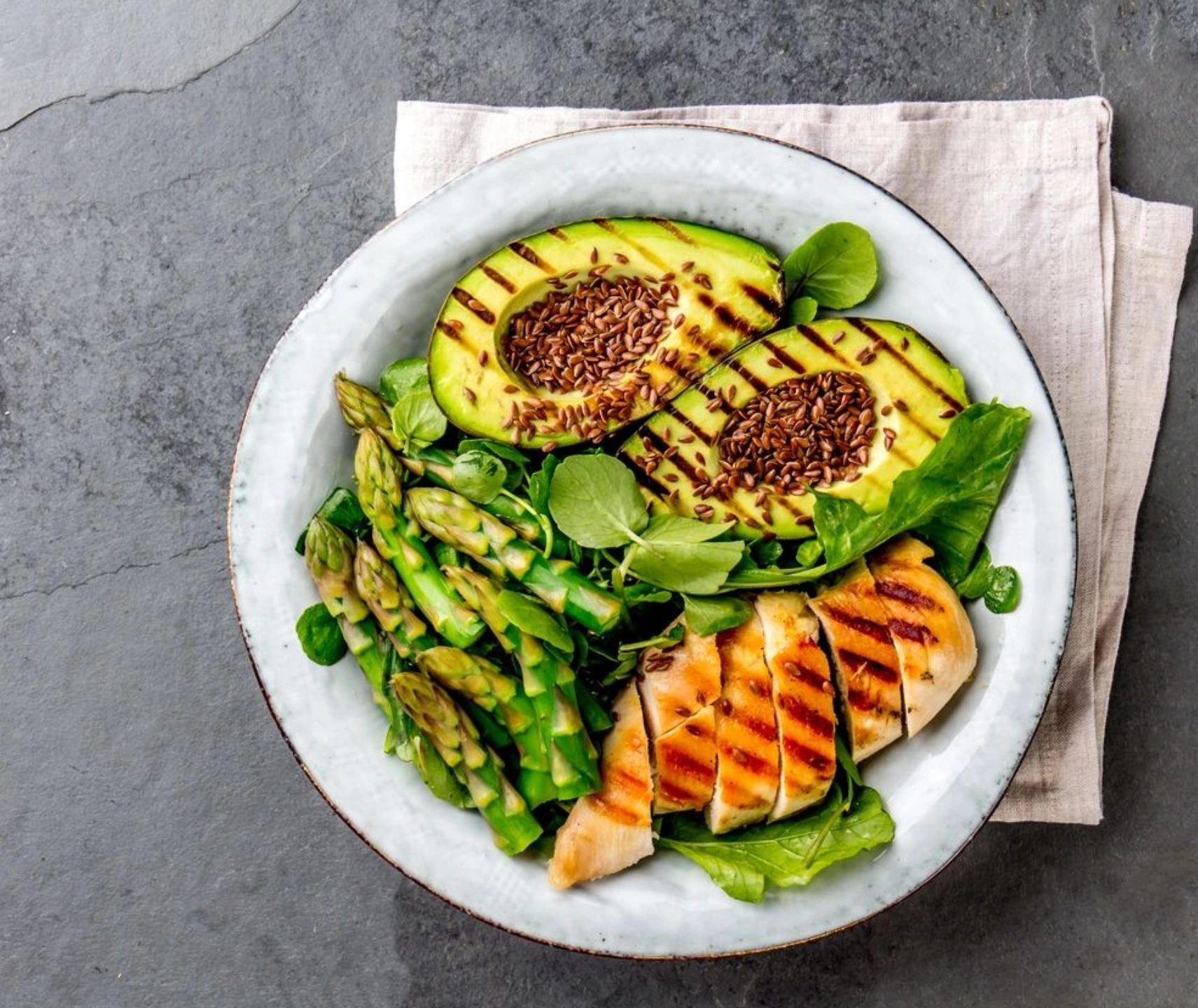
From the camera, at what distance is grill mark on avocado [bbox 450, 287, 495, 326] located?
2.11 metres

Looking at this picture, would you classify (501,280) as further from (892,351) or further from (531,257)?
(892,351)

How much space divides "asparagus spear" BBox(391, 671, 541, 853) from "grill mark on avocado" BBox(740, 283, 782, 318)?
973 mm

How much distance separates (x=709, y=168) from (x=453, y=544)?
2.98 feet

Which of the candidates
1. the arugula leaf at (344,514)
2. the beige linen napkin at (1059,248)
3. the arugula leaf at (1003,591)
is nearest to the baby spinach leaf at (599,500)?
the arugula leaf at (344,514)

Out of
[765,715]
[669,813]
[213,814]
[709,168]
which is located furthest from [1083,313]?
[213,814]

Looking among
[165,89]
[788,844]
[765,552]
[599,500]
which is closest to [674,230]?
[599,500]

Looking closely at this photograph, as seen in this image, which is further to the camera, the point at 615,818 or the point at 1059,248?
the point at 1059,248

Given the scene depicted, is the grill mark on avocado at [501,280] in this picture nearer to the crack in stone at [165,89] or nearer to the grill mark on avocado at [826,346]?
the grill mark on avocado at [826,346]

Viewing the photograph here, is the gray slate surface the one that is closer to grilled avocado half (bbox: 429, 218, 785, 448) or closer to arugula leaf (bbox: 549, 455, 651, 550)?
grilled avocado half (bbox: 429, 218, 785, 448)

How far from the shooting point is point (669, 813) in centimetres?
226

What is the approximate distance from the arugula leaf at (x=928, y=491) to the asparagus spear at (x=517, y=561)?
258 mm

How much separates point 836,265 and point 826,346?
20 centimetres

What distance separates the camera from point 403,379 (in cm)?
220

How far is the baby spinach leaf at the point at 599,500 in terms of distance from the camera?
6.82 ft
